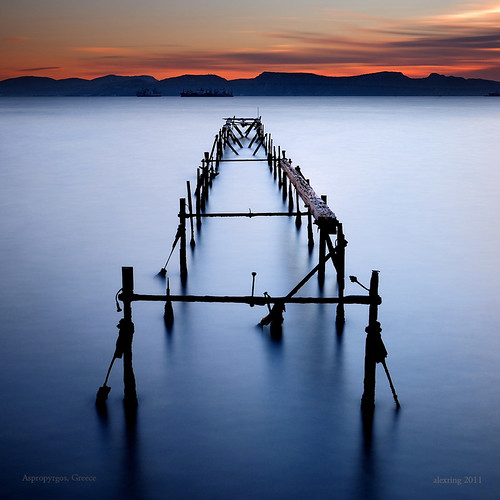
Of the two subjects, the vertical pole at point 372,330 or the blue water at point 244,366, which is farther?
the vertical pole at point 372,330

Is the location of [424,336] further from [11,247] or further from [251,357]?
[11,247]

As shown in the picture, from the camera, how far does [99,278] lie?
14023 millimetres

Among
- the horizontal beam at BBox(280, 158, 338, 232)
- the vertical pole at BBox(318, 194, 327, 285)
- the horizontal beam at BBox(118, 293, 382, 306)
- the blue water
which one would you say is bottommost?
the blue water

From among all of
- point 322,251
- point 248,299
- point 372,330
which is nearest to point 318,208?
point 322,251

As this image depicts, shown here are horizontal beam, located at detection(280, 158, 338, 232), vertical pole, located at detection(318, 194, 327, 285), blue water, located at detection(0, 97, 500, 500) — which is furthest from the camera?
vertical pole, located at detection(318, 194, 327, 285)

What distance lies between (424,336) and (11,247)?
11.7 m

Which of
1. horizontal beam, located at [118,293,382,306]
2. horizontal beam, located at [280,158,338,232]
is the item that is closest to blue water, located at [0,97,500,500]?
horizontal beam, located at [118,293,382,306]

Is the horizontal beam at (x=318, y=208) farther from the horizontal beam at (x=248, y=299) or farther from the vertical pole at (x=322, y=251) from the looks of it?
the horizontal beam at (x=248, y=299)

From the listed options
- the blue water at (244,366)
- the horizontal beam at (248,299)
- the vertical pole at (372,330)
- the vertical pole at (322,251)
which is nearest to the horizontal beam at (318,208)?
the vertical pole at (322,251)

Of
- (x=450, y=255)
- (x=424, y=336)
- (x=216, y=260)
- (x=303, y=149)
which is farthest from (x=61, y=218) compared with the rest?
(x=303, y=149)

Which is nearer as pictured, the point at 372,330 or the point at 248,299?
the point at 372,330

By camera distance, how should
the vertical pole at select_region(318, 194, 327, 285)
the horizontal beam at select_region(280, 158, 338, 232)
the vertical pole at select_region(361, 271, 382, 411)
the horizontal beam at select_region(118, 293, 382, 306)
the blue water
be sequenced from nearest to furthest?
the blue water < the vertical pole at select_region(361, 271, 382, 411) < the horizontal beam at select_region(118, 293, 382, 306) < the horizontal beam at select_region(280, 158, 338, 232) < the vertical pole at select_region(318, 194, 327, 285)

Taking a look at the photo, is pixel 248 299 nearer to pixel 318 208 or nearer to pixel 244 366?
pixel 244 366

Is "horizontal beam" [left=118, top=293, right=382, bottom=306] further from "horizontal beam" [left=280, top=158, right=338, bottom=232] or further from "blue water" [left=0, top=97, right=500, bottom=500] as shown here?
→ "horizontal beam" [left=280, top=158, right=338, bottom=232]
